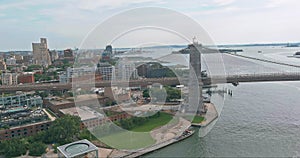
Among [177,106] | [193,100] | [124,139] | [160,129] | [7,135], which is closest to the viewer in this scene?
[124,139]

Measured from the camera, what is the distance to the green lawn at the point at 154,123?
4.10 meters

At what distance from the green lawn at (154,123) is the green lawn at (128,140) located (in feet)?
0.49

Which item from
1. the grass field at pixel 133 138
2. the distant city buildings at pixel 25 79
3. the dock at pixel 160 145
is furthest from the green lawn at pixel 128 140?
the distant city buildings at pixel 25 79

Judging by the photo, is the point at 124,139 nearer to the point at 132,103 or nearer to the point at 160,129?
the point at 160,129

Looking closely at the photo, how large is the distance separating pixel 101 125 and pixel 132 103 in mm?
1405

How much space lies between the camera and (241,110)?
16.6ft

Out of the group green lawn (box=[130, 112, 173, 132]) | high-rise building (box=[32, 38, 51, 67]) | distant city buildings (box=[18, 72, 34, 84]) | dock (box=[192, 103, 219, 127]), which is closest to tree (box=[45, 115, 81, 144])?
green lawn (box=[130, 112, 173, 132])

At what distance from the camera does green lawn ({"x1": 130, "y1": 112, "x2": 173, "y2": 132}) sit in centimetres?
410

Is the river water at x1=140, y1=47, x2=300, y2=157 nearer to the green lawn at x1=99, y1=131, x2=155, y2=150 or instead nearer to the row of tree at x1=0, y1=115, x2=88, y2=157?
the green lawn at x1=99, y1=131, x2=155, y2=150

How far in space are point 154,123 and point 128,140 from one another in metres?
0.94

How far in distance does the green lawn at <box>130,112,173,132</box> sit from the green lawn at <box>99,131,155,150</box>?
150 millimetres

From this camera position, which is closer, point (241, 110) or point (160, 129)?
point (160, 129)

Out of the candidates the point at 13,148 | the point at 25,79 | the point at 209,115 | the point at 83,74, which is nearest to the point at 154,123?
the point at 209,115

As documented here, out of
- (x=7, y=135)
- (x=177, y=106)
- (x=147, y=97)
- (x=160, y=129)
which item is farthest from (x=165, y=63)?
(x=7, y=135)
